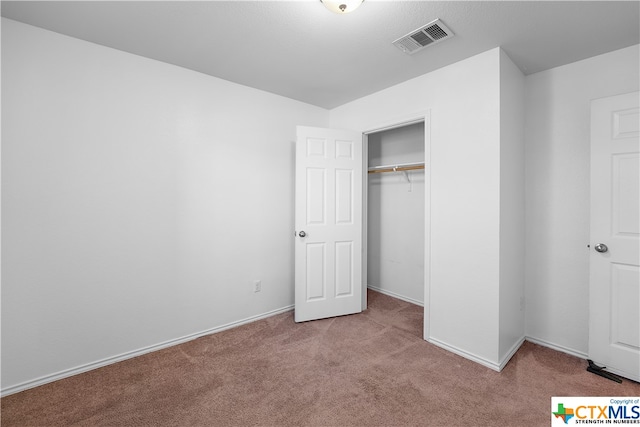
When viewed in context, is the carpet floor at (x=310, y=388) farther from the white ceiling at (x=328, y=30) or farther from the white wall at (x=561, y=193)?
the white ceiling at (x=328, y=30)

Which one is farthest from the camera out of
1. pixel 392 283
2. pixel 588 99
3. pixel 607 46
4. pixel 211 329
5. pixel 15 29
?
pixel 392 283

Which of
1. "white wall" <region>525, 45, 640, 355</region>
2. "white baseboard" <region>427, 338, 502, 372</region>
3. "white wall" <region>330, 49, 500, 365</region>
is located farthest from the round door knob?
"white baseboard" <region>427, 338, 502, 372</region>

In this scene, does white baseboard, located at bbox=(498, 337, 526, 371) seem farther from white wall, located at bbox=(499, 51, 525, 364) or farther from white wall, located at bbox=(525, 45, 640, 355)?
white wall, located at bbox=(525, 45, 640, 355)

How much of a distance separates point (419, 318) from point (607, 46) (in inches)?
110

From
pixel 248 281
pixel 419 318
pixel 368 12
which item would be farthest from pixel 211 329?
pixel 368 12

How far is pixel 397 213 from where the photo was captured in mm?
3770

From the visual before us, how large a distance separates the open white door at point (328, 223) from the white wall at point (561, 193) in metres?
1.64

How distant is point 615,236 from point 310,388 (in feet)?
8.23

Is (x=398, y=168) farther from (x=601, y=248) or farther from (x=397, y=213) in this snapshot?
(x=601, y=248)

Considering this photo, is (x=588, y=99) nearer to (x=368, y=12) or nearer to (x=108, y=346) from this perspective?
(x=368, y=12)

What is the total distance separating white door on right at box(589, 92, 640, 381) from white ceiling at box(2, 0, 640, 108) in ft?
1.98

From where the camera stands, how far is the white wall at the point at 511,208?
2.18 m

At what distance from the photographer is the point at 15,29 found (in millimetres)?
1834

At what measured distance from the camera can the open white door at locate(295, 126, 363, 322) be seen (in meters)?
2.99
